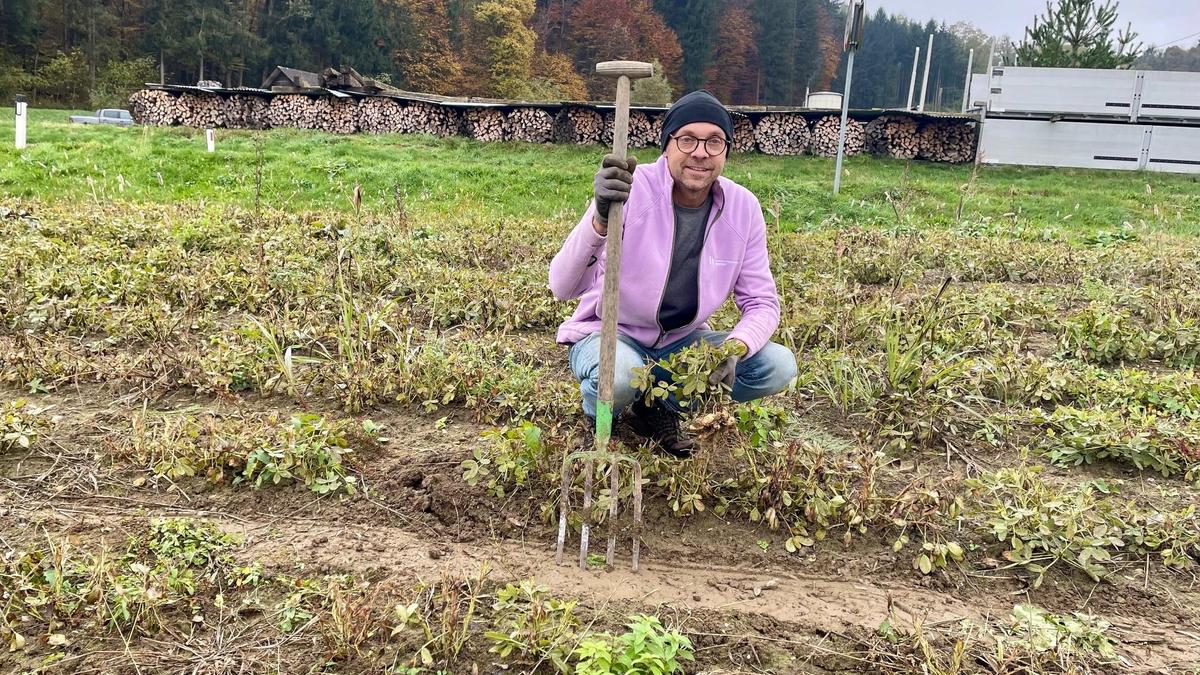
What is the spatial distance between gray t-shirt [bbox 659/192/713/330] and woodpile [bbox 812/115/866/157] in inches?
541

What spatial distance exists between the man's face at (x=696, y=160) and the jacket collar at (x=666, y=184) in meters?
0.06

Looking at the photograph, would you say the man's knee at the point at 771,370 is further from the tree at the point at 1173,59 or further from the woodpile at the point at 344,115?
the tree at the point at 1173,59

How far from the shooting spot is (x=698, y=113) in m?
2.70

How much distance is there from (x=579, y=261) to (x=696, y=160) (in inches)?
21.6

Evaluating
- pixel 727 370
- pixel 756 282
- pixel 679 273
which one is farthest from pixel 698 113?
pixel 727 370

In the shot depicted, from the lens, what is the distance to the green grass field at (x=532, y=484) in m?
2.15

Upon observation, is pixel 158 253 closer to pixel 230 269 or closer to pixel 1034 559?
pixel 230 269

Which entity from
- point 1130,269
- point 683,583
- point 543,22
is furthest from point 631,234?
point 543,22

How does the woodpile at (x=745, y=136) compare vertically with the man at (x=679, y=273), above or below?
above

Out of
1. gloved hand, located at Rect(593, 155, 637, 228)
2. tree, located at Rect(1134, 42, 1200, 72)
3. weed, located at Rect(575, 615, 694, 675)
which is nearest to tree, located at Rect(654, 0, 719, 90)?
tree, located at Rect(1134, 42, 1200, 72)

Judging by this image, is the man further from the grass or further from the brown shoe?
the grass

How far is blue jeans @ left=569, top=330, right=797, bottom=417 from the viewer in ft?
9.41

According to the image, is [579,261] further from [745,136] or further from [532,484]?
[745,136]

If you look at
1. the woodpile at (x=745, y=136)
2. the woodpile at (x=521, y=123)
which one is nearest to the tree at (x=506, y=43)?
the woodpile at (x=521, y=123)
